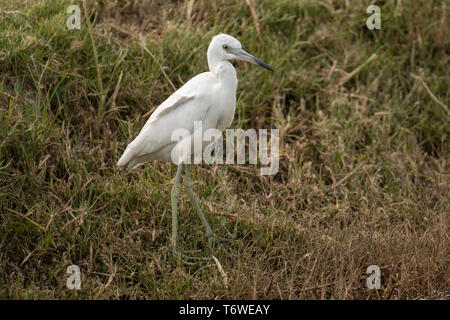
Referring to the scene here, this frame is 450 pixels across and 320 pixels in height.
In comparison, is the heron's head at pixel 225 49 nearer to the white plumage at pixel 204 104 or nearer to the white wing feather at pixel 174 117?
the white plumage at pixel 204 104

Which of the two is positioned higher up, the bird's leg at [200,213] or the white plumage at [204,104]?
the white plumage at [204,104]

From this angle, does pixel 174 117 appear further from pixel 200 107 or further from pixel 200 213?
pixel 200 213

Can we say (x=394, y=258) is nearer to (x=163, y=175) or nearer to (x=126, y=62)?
(x=163, y=175)

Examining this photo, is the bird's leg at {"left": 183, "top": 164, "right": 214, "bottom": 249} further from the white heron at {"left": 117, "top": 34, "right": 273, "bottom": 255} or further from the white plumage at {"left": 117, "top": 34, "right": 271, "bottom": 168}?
the white plumage at {"left": 117, "top": 34, "right": 271, "bottom": 168}

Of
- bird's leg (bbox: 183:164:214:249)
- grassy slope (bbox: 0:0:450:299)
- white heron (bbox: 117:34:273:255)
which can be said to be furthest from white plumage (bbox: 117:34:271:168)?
grassy slope (bbox: 0:0:450:299)

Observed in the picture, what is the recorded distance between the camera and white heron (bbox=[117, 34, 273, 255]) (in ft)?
12.3

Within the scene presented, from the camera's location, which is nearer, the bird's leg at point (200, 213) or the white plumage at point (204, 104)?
Result: the white plumage at point (204, 104)

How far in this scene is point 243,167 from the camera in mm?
4828

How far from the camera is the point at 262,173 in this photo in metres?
4.76

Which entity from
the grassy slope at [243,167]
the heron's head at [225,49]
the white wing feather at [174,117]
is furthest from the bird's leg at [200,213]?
the heron's head at [225,49]

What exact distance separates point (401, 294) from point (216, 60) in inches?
70.9

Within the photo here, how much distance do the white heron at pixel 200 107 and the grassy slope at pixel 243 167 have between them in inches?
17.2

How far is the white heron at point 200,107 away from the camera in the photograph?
375cm

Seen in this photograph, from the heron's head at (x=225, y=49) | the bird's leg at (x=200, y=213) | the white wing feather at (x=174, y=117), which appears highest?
the heron's head at (x=225, y=49)
